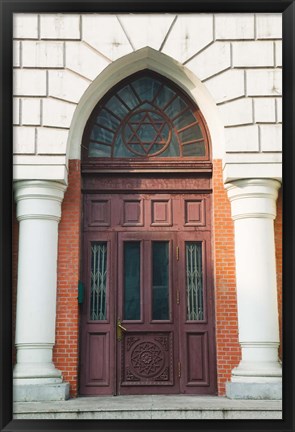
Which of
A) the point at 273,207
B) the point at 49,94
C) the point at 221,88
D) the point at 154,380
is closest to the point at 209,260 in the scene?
the point at 273,207

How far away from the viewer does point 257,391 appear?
28.3 ft

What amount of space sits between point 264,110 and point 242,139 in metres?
0.54

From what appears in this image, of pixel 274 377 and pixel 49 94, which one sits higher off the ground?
pixel 49 94

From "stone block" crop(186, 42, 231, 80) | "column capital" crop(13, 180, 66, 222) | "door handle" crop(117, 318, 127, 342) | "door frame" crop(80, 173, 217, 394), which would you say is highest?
"stone block" crop(186, 42, 231, 80)

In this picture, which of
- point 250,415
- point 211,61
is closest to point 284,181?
point 250,415

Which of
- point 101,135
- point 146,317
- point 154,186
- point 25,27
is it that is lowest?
point 146,317

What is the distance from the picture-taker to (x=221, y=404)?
26.2 feet

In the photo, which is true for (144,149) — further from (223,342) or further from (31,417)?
(31,417)

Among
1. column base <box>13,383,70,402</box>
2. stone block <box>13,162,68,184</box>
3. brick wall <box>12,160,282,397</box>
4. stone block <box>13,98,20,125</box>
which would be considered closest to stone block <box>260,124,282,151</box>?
brick wall <box>12,160,282,397</box>

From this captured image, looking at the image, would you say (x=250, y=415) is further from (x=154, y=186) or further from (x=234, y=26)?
(x=234, y=26)

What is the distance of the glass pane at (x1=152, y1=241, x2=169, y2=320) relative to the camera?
9438 millimetres

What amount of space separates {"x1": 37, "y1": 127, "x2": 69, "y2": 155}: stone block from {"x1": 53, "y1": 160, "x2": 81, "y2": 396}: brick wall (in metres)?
0.54

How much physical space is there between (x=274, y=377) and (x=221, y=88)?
13.5 ft

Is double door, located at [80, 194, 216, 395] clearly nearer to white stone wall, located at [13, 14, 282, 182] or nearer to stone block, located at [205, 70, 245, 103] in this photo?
white stone wall, located at [13, 14, 282, 182]
